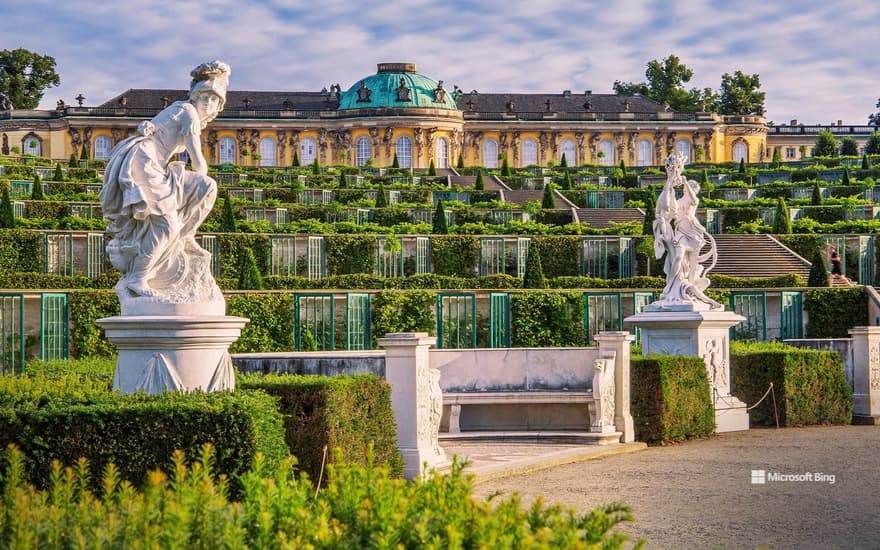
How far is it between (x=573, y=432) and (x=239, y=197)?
91.9ft

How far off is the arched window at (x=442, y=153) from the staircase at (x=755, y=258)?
43342 millimetres

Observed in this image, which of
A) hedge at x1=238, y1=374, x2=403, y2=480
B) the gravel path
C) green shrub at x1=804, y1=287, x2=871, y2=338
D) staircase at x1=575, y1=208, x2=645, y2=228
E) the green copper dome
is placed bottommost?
the gravel path

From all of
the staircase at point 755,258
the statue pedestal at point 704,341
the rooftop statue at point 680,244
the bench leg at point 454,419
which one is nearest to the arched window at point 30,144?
the staircase at point 755,258

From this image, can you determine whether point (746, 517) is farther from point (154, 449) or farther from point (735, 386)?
point (735, 386)

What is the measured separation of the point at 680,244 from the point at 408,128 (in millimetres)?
58306

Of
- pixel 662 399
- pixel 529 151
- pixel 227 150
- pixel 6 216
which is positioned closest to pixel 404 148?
pixel 529 151

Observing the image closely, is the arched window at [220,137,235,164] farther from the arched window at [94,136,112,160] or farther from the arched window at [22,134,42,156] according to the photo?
the arched window at [22,134,42,156]

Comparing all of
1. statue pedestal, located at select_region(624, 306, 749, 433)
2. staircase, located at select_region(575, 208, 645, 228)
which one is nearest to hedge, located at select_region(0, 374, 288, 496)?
statue pedestal, located at select_region(624, 306, 749, 433)

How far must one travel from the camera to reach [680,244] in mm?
15570

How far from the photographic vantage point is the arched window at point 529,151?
77.0 metres

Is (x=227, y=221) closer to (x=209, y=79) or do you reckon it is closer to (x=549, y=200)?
(x=549, y=200)

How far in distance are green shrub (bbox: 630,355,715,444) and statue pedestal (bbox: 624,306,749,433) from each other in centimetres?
109

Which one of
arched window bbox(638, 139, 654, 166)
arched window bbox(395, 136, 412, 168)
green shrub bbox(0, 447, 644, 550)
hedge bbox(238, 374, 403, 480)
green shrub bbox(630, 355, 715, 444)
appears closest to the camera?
green shrub bbox(0, 447, 644, 550)

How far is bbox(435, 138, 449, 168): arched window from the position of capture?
7431 cm
